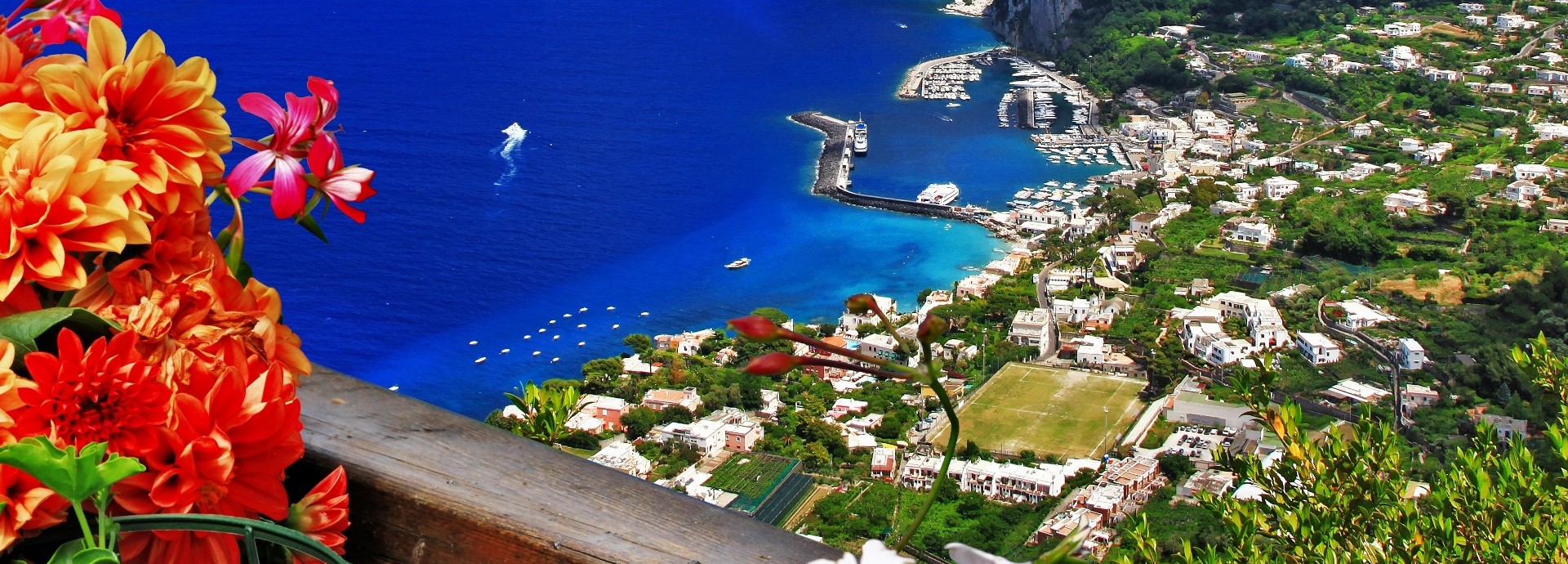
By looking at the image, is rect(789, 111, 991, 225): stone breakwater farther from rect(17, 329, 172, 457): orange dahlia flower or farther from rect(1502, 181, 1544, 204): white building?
rect(17, 329, 172, 457): orange dahlia flower

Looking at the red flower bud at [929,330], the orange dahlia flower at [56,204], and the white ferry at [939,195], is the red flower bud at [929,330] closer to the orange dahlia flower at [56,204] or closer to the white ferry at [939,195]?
the orange dahlia flower at [56,204]

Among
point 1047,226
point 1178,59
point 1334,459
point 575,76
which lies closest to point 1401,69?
point 1178,59

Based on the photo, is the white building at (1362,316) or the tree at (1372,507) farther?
the white building at (1362,316)

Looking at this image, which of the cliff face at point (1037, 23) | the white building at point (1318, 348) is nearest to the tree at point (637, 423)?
the white building at point (1318, 348)

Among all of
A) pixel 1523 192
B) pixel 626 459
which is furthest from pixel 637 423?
pixel 1523 192

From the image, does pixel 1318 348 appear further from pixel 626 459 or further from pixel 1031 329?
pixel 626 459

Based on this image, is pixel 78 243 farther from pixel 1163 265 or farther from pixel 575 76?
pixel 575 76
